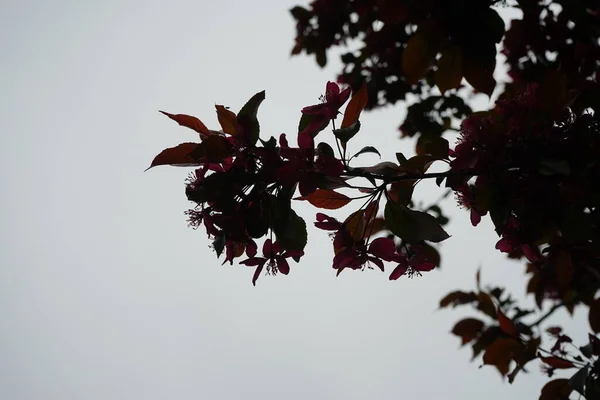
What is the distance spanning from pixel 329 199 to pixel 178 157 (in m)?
0.41

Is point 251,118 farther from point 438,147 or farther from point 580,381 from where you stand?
point 580,381

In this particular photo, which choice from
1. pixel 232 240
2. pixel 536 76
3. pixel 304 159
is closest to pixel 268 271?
pixel 232 240

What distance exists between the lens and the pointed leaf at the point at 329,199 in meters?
1.26

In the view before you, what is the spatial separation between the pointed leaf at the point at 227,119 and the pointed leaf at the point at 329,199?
0.29 meters

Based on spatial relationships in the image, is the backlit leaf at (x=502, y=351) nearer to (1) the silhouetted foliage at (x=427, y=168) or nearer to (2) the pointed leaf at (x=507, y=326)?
(2) the pointed leaf at (x=507, y=326)

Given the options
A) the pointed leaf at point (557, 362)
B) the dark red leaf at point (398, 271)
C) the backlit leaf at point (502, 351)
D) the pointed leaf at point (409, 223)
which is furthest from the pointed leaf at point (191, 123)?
the pointed leaf at point (557, 362)

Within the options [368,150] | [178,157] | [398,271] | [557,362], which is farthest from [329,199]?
[557,362]

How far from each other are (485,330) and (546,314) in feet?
1.86

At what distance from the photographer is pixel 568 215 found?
3.30ft

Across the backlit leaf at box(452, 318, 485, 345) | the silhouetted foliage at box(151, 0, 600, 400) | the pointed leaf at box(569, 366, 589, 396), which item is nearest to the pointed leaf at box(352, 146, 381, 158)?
the silhouetted foliage at box(151, 0, 600, 400)

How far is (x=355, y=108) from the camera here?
4.01 ft

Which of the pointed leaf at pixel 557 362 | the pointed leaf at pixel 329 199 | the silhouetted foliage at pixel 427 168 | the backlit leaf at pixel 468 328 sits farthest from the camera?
the backlit leaf at pixel 468 328

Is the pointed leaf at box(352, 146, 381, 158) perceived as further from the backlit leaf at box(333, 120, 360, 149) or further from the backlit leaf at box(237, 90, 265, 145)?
the backlit leaf at box(237, 90, 265, 145)

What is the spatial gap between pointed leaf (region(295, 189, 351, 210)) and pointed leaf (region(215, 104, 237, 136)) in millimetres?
287
